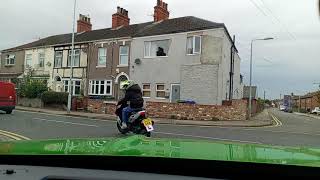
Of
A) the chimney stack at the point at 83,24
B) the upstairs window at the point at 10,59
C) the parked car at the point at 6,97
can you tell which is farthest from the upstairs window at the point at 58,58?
the parked car at the point at 6,97

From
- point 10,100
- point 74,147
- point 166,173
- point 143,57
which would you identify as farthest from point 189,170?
point 143,57

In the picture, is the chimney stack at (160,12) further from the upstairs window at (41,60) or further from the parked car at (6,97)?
the parked car at (6,97)

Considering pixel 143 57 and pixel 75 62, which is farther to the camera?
pixel 75 62

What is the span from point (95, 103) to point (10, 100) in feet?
27.3

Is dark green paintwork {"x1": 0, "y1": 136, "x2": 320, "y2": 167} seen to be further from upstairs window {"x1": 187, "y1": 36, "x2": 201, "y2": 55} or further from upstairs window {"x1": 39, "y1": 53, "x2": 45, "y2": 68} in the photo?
upstairs window {"x1": 39, "y1": 53, "x2": 45, "y2": 68}

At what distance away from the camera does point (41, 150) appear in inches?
107

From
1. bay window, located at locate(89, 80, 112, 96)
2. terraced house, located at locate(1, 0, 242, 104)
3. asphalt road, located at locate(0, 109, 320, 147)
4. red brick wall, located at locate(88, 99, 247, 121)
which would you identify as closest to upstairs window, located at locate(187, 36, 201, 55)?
terraced house, located at locate(1, 0, 242, 104)

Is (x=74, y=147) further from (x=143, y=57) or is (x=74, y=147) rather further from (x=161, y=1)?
(x=161, y=1)

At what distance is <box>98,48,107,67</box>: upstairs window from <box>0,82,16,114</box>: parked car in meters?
13.3

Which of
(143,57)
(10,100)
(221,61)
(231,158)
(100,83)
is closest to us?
(231,158)

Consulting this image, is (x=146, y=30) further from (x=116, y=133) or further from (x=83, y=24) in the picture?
(x=116, y=133)

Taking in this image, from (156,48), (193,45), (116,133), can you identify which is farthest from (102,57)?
(116,133)

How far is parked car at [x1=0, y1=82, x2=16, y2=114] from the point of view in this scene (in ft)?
87.1

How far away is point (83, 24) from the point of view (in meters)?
48.7
